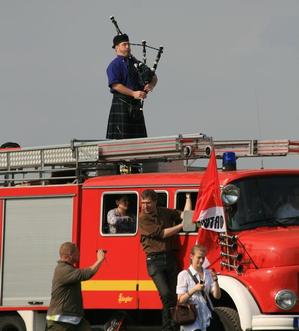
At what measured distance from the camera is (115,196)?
40.1ft

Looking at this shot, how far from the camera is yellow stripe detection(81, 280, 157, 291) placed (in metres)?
11.8

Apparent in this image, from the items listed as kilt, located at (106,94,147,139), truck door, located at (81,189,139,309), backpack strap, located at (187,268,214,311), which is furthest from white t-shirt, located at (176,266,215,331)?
kilt, located at (106,94,147,139)

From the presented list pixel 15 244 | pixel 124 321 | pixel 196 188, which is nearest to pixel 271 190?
pixel 196 188

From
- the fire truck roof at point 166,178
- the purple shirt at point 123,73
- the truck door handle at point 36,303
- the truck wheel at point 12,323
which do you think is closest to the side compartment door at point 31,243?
the truck door handle at point 36,303

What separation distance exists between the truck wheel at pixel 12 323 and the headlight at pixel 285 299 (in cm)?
405

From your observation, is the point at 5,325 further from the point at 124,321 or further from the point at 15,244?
the point at 124,321

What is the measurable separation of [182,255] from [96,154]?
1.92m

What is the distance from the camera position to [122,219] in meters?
12.0

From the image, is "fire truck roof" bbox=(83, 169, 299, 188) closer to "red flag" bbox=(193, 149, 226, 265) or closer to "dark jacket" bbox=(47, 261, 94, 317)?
"red flag" bbox=(193, 149, 226, 265)

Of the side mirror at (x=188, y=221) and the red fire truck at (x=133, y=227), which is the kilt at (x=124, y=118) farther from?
the side mirror at (x=188, y=221)

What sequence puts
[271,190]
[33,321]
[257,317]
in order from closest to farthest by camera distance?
1. [257,317]
2. [271,190]
3. [33,321]

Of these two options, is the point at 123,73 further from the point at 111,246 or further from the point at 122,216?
the point at 111,246

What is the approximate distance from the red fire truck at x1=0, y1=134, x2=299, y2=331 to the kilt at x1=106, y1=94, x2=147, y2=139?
0.85 meters

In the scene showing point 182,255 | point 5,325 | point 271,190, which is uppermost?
point 271,190
